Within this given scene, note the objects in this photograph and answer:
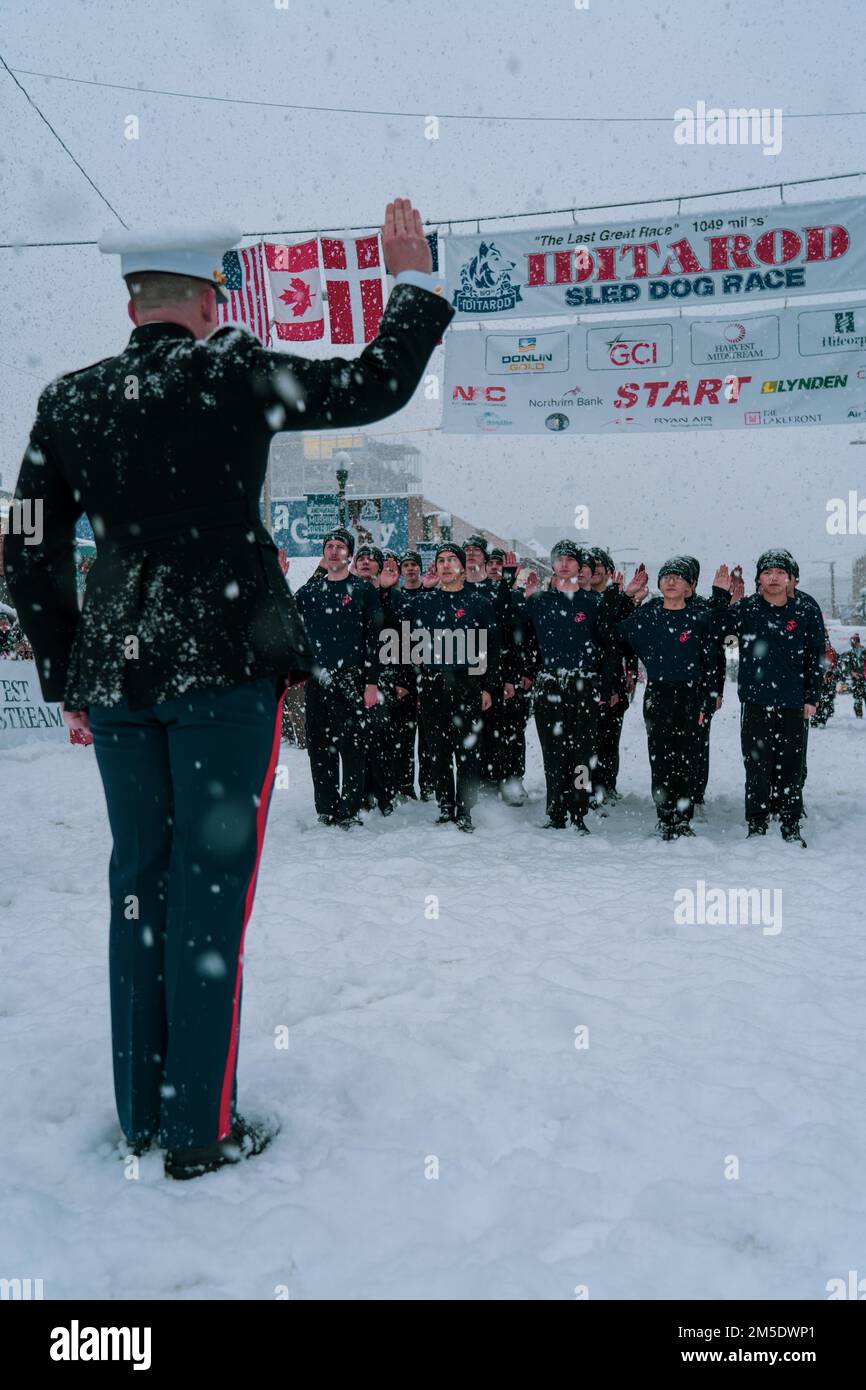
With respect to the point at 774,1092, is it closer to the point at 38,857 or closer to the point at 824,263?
the point at 38,857

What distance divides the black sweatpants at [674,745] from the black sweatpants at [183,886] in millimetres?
4988

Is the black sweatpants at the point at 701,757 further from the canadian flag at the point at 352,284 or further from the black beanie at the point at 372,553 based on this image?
the canadian flag at the point at 352,284

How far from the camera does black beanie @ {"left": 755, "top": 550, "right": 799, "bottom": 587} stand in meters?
6.48

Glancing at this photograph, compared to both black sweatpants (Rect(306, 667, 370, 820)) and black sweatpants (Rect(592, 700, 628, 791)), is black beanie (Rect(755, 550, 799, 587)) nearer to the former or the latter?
black sweatpants (Rect(592, 700, 628, 791))

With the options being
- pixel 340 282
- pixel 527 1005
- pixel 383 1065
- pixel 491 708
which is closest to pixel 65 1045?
pixel 383 1065

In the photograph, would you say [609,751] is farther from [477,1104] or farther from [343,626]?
[477,1104]

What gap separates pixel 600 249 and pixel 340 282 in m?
2.88

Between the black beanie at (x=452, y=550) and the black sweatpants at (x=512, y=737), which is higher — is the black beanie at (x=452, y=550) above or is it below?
above

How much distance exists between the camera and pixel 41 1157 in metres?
2.09

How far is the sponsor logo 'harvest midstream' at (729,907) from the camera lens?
165 inches

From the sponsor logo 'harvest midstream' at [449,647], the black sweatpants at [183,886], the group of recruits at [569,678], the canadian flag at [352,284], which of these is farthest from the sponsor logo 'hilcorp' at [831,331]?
the black sweatpants at [183,886]

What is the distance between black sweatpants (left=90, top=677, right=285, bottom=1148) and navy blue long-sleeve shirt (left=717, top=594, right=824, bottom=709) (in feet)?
16.8
